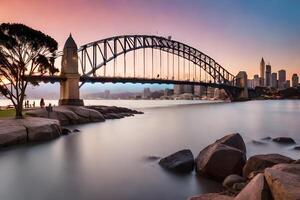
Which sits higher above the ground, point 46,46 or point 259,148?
point 46,46

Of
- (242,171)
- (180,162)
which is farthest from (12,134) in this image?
(242,171)

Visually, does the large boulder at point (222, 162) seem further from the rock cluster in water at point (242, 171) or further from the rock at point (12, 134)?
the rock at point (12, 134)

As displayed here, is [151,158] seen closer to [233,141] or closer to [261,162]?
[233,141]

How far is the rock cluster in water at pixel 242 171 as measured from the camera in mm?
6926

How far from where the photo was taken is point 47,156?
69.8ft

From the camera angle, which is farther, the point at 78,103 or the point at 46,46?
the point at 78,103

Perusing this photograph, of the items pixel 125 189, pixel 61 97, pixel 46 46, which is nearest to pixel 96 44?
pixel 61 97

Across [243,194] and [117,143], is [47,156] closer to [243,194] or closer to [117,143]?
[117,143]

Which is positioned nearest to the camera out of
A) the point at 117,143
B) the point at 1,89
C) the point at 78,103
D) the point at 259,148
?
the point at 259,148

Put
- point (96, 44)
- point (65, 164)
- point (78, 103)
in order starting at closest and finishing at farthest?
point (65, 164)
point (78, 103)
point (96, 44)

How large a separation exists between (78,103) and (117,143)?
1540 inches

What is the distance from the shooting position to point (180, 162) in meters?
16.1

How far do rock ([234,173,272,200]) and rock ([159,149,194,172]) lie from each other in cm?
813

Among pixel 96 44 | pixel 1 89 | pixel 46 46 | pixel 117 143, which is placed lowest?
pixel 117 143
